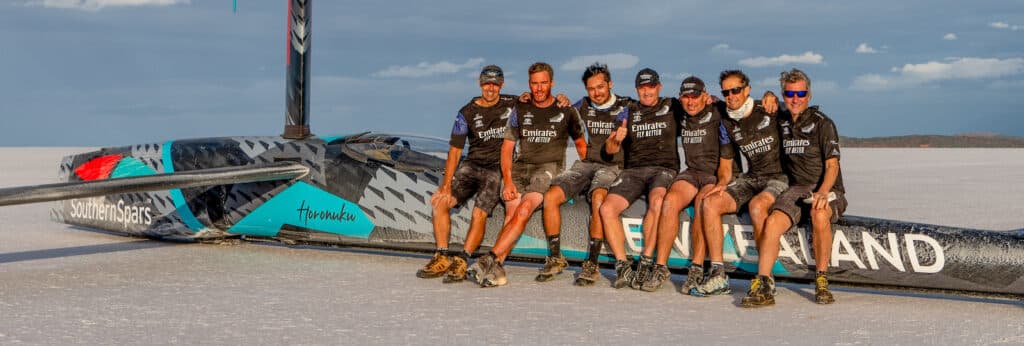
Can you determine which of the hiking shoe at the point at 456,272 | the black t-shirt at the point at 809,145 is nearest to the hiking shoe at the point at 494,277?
the hiking shoe at the point at 456,272

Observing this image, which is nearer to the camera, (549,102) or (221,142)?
(549,102)

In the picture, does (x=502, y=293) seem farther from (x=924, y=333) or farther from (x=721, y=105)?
(x=924, y=333)

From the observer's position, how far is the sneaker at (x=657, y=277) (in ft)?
22.9

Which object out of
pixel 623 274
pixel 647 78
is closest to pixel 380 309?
pixel 623 274

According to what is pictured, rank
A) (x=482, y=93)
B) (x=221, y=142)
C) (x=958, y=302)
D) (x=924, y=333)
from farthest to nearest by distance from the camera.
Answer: (x=221, y=142) < (x=482, y=93) < (x=958, y=302) < (x=924, y=333)

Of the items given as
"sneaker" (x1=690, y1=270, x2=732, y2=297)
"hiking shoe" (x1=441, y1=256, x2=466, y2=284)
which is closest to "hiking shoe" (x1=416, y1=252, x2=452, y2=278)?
"hiking shoe" (x1=441, y1=256, x2=466, y2=284)

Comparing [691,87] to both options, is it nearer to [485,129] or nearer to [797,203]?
[797,203]

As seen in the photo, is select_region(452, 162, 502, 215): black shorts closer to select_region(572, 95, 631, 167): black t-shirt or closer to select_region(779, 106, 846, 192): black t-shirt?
select_region(572, 95, 631, 167): black t-shirt

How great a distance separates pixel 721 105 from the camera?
722 cm

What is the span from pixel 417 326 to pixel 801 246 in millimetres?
2728

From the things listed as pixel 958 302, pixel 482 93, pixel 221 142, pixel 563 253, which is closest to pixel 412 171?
pixel 482 93

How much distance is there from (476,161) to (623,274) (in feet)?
5.03

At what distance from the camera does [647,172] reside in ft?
24.3

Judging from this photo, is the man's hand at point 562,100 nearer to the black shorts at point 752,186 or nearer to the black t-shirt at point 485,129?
Answer: the black t-shirt at point 485,129
